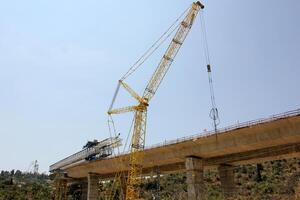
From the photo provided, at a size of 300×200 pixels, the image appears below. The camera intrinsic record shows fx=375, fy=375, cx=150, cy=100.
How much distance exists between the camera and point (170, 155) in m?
→ 48.7

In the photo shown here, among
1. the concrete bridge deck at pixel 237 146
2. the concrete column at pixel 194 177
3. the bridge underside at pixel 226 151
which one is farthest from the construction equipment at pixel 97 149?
the concrete column at pixel 194 177

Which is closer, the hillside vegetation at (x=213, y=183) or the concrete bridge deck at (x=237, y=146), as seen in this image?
the concrete bridge deck at (x=237, y=146)

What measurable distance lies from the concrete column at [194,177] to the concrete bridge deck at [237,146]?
0.76 metres

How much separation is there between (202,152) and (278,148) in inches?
340

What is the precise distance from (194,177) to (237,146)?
7.52 m

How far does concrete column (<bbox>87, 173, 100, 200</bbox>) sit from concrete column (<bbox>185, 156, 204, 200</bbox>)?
82.0ft

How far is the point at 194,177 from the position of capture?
45562 millimetres

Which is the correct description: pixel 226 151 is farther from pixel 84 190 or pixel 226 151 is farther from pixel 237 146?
pixel 84 190

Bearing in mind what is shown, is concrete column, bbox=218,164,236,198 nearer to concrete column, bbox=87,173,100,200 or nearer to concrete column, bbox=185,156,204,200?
concrete column, bbox=185,156,204,200

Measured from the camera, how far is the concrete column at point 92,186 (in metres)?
65.2

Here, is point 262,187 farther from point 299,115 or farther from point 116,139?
point 299,115

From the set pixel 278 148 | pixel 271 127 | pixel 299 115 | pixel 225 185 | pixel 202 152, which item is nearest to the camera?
pixel 299 115

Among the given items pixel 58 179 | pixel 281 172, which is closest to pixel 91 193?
pixel 58 179

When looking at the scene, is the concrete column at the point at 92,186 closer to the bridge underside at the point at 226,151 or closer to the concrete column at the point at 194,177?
the bridge underside at the point at 226,151
